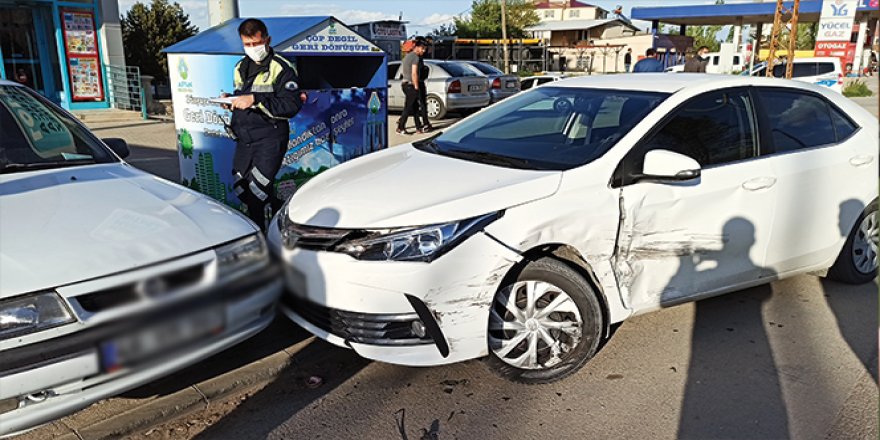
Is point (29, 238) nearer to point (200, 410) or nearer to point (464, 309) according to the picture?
point (200, 410)

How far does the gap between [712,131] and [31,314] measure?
141 inches

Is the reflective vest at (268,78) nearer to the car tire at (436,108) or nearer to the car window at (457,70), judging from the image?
the car tire at (436,108)

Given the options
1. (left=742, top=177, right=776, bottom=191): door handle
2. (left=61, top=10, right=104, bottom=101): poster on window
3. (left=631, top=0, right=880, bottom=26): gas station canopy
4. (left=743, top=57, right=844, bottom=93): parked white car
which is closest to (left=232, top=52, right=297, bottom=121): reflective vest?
(left=742, top=177, right=776, bottom=191): door handle

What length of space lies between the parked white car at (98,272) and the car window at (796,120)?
3.27 m

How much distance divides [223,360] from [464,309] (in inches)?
55.8

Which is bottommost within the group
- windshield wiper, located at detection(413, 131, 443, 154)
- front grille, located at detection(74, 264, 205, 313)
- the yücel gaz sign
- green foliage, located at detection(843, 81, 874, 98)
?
green foliage, located at detection(843, 81, 874, 98)

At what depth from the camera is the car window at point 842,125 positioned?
A: 455 cm

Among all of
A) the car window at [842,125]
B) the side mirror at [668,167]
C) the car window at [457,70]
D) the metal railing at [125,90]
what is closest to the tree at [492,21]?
the car window at [457,70]

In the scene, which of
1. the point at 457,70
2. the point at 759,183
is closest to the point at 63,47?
the point at 457,70

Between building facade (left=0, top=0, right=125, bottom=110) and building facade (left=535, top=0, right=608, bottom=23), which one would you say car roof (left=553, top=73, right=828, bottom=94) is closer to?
building facade (left=0, top=0, right=125, bottom=110)

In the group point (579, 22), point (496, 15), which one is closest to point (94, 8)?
point (496, 15)

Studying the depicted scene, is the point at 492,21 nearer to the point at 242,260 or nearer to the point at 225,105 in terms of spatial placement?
the point at 225,105

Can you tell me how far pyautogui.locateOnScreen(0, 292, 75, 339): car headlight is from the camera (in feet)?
7.72

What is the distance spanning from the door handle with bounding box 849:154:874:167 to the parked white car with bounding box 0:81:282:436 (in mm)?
3881
